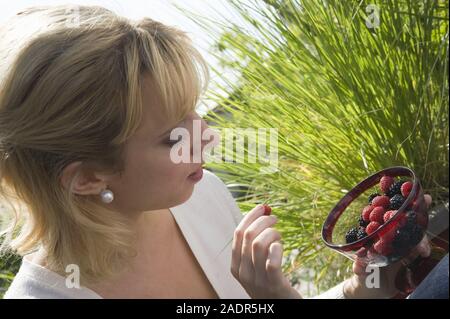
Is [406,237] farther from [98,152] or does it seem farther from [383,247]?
[98,152]

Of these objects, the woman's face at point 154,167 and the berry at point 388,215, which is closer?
the berry at point 388,215

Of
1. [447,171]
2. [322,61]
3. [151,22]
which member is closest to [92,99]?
[151,22]

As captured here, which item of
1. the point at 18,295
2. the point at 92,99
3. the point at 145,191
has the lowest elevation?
the point at 18,295

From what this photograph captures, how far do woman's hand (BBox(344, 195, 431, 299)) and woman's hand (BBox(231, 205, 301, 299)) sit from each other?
11 centimetres

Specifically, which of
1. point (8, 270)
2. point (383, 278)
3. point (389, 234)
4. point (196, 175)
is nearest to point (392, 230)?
point (389, 234)

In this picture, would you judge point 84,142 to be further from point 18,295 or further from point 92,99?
point 18,295

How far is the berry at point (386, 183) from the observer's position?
0.81 metres

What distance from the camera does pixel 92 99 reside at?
83cm

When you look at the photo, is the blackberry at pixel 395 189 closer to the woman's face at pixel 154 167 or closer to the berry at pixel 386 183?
the berry at pixel 386 183

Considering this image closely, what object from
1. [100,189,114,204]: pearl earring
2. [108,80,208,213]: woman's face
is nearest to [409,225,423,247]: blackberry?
[108,80,208,213]: woman's face

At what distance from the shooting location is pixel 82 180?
0.90 meters

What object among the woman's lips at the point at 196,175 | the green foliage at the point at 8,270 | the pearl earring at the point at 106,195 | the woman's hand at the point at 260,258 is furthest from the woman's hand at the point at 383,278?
the green foliage at the point at 8,270
